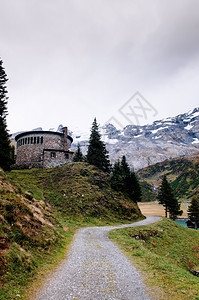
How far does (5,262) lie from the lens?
6625mm

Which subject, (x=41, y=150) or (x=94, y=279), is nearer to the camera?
(x=94, y=279)

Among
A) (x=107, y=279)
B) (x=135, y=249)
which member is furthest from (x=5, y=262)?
(x=135, y=249)

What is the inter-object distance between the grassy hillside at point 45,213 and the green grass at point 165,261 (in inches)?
177

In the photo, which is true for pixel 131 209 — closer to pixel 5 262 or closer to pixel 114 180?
pixel 114 180

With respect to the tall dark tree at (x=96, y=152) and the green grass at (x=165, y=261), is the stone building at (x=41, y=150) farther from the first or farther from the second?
the green grass at (x=165, y=261)

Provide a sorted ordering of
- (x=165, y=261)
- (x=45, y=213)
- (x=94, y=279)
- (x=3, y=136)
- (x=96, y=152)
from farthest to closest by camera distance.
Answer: (x=96, y=152), (x=3, y=136), (x=45, y=213), (x=165, y=261), (x=94, y=279)

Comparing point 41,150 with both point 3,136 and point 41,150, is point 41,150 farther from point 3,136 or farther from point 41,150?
point 3,136

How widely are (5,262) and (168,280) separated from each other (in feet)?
20.6

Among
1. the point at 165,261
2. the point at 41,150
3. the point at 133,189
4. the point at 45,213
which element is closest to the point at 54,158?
the point at 41,150

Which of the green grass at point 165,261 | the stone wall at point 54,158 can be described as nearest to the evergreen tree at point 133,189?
the stone wall at point 54,158

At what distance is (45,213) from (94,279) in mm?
10381

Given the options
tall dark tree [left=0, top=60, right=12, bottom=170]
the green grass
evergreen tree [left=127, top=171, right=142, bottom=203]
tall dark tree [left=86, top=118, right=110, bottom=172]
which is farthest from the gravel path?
evergreen tree [left=127, top=171, right=142, bottom=203]

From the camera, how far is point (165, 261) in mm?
11133

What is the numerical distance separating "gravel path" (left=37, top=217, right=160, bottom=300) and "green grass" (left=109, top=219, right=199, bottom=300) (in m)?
0.75
